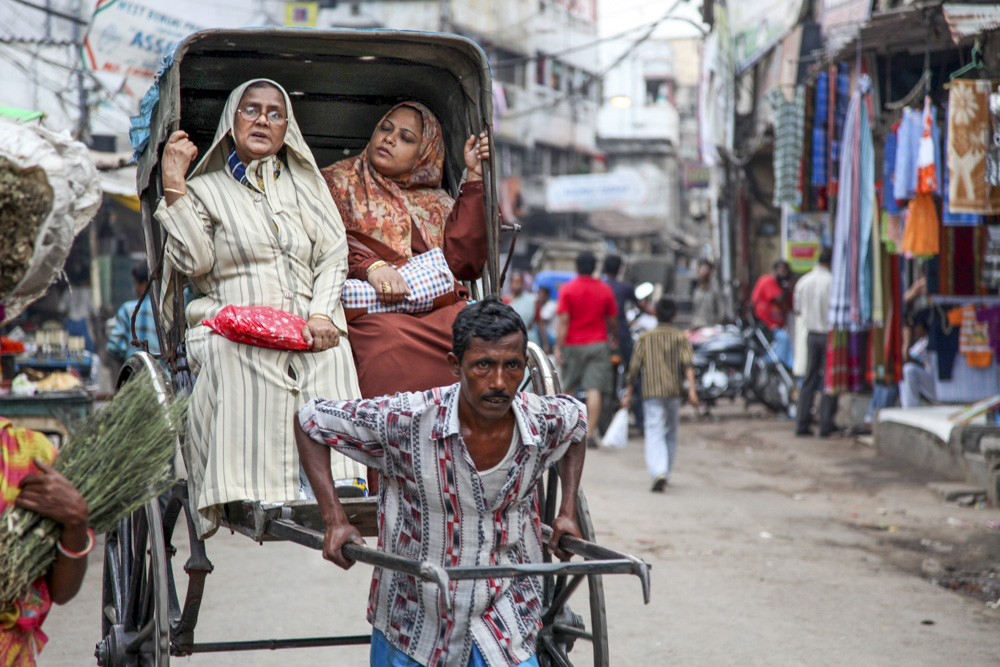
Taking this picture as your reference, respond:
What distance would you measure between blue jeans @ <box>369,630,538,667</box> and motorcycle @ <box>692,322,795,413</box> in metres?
10.8

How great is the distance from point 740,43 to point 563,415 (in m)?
15.9

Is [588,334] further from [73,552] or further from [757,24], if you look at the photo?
[757,24]

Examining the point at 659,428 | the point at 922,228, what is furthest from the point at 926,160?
the point at 659,428

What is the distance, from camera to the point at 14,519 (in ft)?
6.27

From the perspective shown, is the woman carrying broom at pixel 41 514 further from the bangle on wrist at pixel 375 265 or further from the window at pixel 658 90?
the window at pixel 658 90

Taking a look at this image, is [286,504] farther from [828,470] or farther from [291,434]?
[828,470]

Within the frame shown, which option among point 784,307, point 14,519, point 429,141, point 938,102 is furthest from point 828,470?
point 14,519

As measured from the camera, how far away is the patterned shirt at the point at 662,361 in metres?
8.19

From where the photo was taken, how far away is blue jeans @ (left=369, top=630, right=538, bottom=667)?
249 cm

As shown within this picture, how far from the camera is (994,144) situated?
6617 millimetres

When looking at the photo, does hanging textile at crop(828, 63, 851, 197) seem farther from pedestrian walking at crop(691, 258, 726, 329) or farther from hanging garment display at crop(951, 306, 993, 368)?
pedestrian walking at crop(691, 258, 726, 329)

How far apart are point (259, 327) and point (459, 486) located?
1001 mm

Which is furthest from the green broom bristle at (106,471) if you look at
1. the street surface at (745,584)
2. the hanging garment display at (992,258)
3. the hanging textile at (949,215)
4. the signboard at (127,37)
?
the signboard at (127,37)

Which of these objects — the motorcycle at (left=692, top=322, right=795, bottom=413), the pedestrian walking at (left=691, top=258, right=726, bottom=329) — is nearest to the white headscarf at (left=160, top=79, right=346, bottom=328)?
the motorcycle at (left=692, top=322, right=795, bottom=413)
